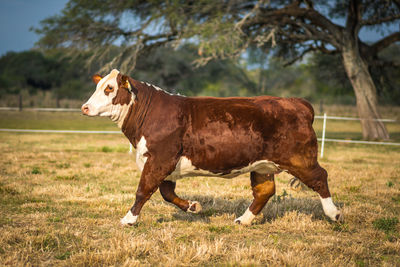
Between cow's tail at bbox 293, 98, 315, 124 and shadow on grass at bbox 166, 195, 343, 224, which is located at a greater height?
cow's tail at bbox 293, 98, 315, 124

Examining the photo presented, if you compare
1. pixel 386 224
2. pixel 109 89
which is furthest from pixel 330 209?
pixel 109 89

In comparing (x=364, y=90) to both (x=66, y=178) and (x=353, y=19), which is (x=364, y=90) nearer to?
(x=353, y=19)

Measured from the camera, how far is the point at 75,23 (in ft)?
60.3

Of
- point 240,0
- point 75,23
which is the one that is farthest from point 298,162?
point 75,23

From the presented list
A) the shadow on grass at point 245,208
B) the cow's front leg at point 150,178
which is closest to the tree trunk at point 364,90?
the shadow on grass at point 245,208

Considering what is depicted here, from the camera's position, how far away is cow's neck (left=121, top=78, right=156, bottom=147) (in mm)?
4586

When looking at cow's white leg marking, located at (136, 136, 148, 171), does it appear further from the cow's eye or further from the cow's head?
the cow's eye

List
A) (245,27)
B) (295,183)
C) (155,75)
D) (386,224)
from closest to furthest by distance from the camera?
(386,224), (295,183), (245,27), (155,75)

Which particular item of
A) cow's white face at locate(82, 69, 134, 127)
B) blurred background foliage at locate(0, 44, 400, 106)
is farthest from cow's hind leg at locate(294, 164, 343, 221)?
blurred background foliage at locate(0, 44, 400, 106)

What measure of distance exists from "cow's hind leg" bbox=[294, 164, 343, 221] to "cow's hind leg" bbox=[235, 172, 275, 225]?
A: 497 millimetres

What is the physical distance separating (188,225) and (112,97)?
1.78 m

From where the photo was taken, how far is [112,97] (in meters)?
4.52

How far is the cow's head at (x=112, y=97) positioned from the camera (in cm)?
445

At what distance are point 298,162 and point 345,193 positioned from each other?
2937mm
